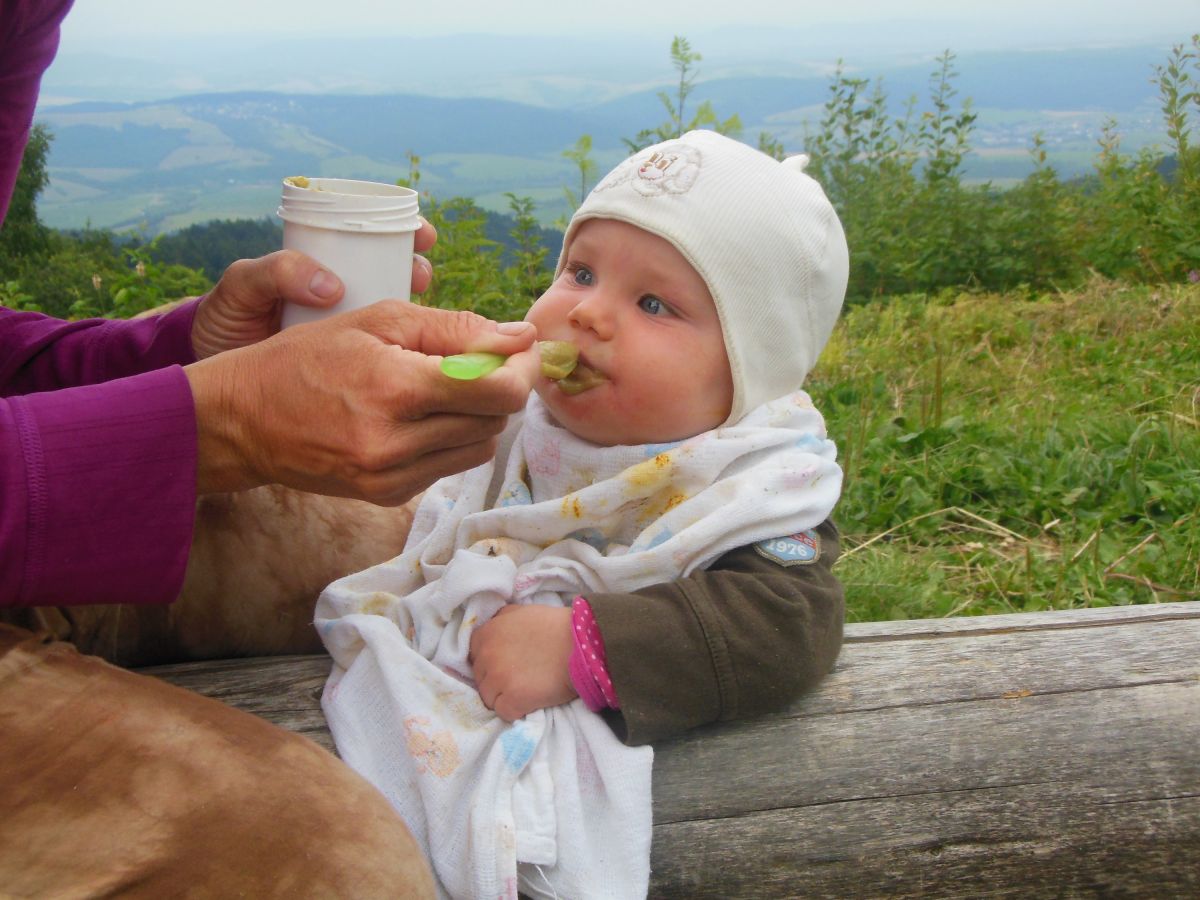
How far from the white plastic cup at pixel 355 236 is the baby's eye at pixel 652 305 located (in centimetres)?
38

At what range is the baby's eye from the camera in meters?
1.86

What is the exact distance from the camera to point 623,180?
1883 mm

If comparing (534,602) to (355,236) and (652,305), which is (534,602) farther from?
(355,236)

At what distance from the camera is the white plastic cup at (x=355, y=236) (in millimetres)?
1604

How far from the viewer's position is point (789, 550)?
1.74 m

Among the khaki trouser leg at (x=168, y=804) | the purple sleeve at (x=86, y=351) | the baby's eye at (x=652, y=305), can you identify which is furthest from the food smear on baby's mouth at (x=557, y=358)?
the purple sleeve at (x=86, y=351)

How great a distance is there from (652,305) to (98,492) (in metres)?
0.88

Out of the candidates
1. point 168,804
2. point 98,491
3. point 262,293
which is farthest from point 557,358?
point 168,804

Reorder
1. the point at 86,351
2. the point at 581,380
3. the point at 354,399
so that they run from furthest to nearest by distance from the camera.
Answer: the point at 86,351 → the point at 581,380 → the point at 354,399

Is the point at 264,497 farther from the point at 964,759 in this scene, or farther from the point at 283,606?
the point at 964,759

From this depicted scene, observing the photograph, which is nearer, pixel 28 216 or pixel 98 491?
pixel 98 491

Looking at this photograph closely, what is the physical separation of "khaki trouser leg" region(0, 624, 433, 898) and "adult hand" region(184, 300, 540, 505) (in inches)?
12.5

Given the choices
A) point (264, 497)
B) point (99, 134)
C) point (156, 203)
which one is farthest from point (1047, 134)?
point (99, 134)

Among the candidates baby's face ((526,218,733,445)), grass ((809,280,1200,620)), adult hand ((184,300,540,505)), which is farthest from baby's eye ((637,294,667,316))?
grass ((809,280,1200,620))
